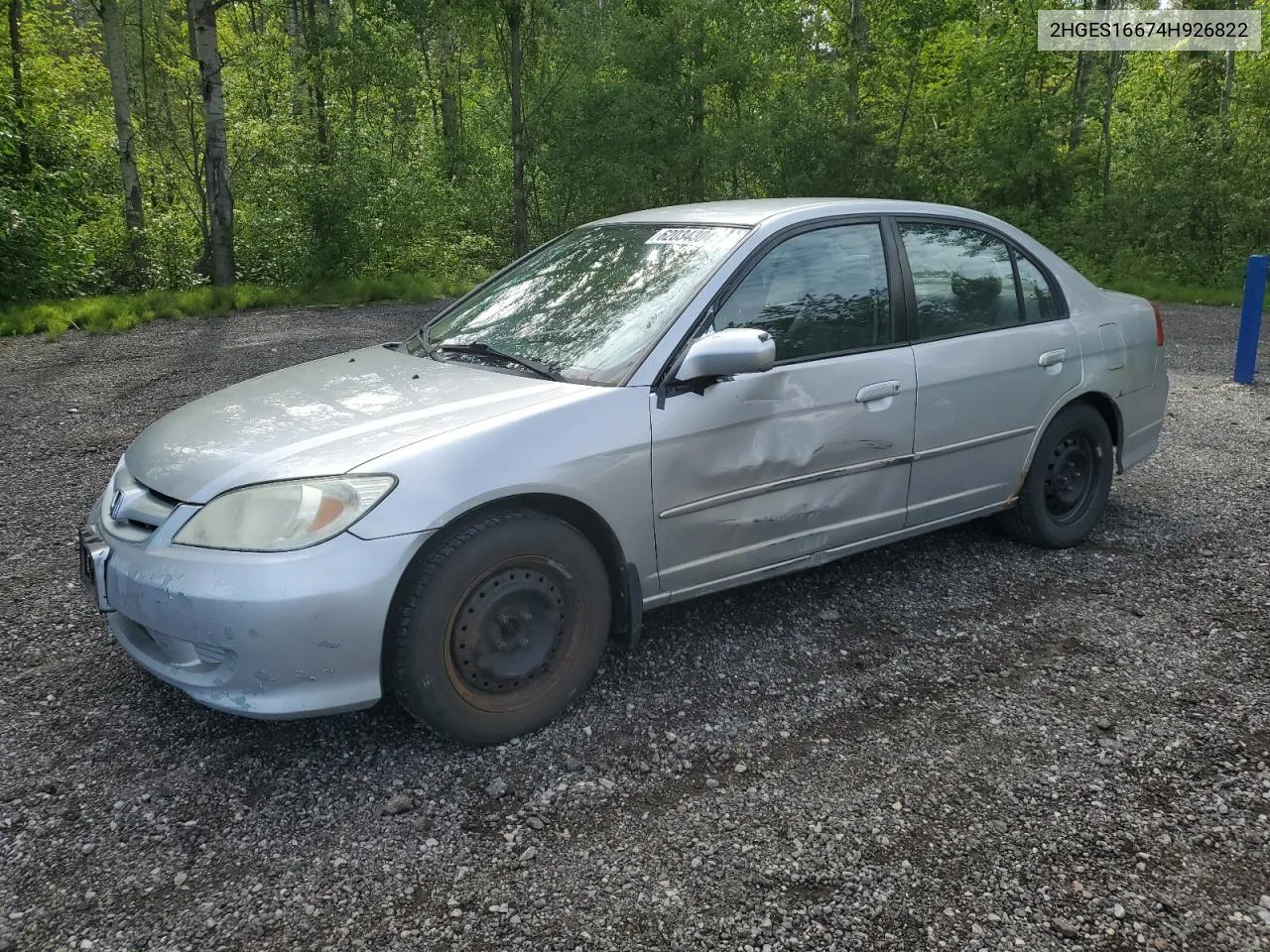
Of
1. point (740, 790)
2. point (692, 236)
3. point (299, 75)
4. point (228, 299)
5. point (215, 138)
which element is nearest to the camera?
point (740, 790)

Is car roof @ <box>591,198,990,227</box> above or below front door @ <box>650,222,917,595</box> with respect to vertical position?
above

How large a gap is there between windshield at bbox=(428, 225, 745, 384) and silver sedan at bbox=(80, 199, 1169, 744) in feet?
0.05

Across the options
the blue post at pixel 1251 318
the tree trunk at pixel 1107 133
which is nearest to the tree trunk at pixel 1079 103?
the tree trunk at pixel 1107 133

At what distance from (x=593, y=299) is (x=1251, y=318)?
740cm

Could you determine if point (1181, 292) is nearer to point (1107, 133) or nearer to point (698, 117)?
point (1107, 133)

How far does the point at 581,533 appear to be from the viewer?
3.21 metres

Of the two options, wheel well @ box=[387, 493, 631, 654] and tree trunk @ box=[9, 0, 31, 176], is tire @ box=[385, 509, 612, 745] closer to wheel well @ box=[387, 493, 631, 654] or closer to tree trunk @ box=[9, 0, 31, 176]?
wheel well @ box=[387, 493, 631, 654]

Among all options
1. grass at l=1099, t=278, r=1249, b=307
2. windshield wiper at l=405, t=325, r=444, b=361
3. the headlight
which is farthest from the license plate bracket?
grass at l=1099, t=278, r=1249, b=307

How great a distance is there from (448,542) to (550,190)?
1646 cm

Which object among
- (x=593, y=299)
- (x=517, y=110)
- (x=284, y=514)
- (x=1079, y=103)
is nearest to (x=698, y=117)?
(x=517, y=110)

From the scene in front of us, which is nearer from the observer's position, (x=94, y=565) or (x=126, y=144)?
(x=94, y=565)

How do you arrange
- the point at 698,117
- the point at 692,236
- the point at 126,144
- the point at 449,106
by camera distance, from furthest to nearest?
the point at 449,106
the point at 698,117
the point at 126,144
the point at 692,236

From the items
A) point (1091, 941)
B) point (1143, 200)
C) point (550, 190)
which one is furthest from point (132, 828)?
point (1143, 200)

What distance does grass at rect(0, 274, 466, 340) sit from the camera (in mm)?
11164
